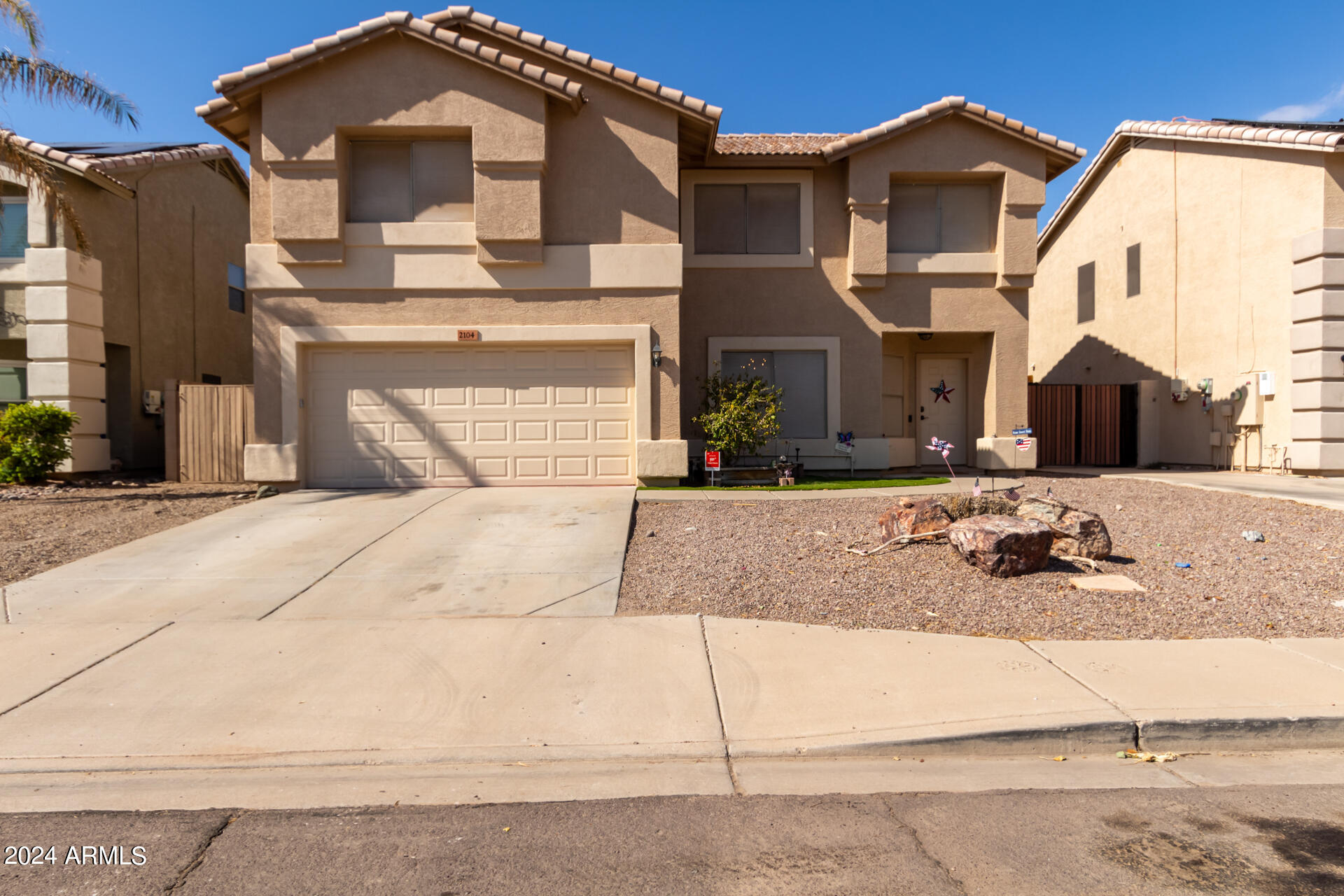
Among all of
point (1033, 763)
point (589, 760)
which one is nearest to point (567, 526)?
point (589, 760)

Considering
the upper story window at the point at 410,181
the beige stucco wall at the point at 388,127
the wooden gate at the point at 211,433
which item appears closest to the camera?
the beige stucco wall at the point at 388,127

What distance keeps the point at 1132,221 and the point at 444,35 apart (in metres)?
15.6

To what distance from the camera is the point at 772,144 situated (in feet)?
47.6

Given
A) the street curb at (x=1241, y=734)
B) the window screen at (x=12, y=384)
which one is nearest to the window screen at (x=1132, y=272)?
the street curb at (x=1241, y=734)

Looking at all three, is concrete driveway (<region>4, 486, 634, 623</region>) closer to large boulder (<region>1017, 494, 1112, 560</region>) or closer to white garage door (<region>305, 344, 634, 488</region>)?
white garage door (<region>305, 344, 634, 488</region>)

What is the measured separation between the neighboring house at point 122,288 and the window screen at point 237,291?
0.05 metres

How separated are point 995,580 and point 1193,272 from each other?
44.6 feet

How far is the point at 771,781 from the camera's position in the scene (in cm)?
385

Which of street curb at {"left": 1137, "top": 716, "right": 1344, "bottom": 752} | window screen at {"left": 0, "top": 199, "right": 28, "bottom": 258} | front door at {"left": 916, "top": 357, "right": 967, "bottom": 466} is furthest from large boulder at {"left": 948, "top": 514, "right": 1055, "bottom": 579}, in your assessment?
window screen at {"left": 0, "top": 199, "right": 28, "bottom": 258}

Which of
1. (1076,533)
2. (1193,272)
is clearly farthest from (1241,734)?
(1193,272)

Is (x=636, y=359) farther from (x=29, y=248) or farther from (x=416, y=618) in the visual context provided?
(x=29, y=248)

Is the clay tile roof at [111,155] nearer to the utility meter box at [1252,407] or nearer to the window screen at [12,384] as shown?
the window screen at [12,384]

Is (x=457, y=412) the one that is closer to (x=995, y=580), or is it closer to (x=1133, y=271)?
(x=995, y=580)

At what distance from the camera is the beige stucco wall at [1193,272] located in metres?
14.4
